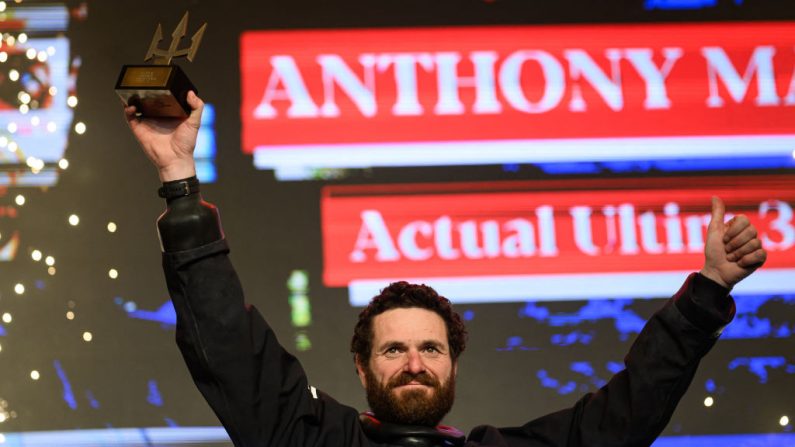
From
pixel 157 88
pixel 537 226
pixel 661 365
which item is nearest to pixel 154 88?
pixel 157 88

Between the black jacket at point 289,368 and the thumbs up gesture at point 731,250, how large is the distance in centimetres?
3

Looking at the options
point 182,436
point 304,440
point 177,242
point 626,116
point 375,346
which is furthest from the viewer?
point 626,116

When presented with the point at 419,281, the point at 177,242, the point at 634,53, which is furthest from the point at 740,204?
the point at 177,242

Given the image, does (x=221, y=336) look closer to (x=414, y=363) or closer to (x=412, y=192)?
(x=414, y=363)

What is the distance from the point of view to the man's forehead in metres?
2.19

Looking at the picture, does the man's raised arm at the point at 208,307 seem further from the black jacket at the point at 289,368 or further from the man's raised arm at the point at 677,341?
the man's raised arm at the point at 677,341

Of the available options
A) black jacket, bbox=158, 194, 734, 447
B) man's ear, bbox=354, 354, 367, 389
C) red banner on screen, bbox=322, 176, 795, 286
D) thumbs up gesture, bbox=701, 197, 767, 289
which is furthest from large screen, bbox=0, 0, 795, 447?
thumbs up gesture, bbox=701, 197, 767, 289

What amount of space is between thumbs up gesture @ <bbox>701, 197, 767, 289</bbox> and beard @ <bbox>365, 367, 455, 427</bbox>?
0.58 meters

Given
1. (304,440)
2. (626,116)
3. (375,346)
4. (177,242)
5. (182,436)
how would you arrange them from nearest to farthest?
(177,242), (304,440), (375,346), (182,436), (626,116)

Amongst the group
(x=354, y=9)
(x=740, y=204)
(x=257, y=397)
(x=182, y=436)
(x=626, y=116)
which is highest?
(x=354, y=9)

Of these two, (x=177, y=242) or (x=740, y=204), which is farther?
(x=740, y=204)

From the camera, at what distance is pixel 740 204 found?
116 inches

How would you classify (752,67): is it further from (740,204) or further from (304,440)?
(304,440)

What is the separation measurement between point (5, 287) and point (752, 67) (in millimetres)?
2160
